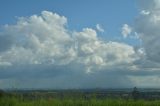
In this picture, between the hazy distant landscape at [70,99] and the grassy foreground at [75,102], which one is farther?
Result: the hazy distant landscape at [70,99]

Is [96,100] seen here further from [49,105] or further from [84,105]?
[49,105]

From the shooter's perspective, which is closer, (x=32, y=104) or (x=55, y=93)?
(x=32, y=104)

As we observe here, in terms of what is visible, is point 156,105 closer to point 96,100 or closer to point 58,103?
point 96,100

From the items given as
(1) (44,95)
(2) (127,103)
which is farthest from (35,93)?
(2) (127,103)

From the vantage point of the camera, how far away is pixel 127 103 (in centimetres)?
2536

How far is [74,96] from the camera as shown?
1048 inches

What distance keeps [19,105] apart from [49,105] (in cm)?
164

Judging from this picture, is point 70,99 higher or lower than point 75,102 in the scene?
higher

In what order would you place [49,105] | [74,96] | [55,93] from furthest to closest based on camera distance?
[55,93] < [74,96] < [49,105]

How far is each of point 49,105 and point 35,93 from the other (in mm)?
4037

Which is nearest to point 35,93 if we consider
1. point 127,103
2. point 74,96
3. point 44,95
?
point 44,95

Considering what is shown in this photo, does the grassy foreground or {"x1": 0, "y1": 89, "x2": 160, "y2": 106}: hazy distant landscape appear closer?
A: the grassy foreground

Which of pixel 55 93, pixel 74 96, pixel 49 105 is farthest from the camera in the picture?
pixel 55 93

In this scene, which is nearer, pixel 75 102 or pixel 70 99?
pixel 75 102
